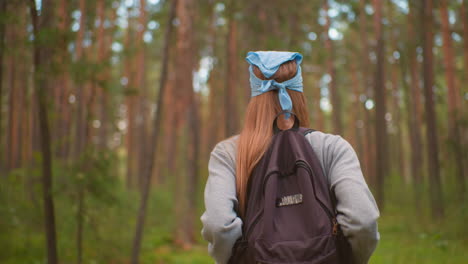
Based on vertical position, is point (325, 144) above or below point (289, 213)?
above

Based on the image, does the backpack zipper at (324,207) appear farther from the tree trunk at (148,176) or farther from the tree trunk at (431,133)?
the tree trunk at (431,133)

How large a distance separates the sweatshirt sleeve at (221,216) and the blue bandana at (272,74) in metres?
0.42

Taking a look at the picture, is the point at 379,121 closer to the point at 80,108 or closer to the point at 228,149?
the point at 80,108

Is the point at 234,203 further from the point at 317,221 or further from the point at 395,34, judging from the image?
the point at 395,34

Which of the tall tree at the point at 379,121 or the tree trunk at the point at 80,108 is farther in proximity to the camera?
the tall tree at the point at 379,121

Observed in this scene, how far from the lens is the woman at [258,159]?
1.96 meters

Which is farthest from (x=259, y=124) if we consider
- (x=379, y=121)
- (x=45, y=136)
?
(x=379, y=121)

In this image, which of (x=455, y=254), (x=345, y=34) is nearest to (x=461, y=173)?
(x=455, y=254)

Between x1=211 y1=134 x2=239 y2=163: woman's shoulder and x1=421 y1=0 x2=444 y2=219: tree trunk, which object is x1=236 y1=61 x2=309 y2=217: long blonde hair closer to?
x1=211 y1=134 x2=239 y2=163: woman's shoulder

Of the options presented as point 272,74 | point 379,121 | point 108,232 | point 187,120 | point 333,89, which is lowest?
point 108,232

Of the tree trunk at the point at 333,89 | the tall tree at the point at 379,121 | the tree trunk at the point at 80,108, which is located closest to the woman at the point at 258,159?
the tree trunk at the point at 80,108

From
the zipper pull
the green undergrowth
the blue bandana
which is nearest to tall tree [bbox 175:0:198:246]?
the green undergrowth

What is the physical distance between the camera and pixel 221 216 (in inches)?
80.9

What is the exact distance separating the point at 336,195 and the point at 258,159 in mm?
387
